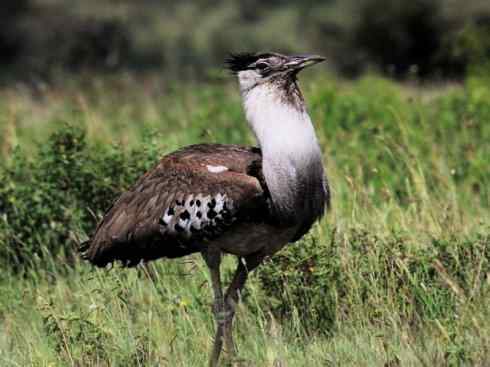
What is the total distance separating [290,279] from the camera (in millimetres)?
4965

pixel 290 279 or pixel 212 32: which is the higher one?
pixel 290 279

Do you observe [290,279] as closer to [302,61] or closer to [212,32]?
[302,61]

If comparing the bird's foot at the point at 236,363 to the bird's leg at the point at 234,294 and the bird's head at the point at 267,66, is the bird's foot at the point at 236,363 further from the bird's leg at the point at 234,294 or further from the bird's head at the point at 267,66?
the bird's head at the point at 267,66

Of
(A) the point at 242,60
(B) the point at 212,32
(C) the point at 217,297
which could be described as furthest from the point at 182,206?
(B) the point at 212,32

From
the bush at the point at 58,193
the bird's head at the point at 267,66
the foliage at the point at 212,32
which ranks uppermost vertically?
the bird's head at the point at 267,66

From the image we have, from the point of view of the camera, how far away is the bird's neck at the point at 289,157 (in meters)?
4.20

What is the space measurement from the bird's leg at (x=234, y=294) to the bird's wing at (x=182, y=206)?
10.4 inches

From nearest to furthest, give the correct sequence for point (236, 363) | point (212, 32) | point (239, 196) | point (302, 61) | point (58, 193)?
1. point (236, 363)
2. point (239, 196)
3. point (302, 61)
4. point (58, 193)
5. point (212, 32)

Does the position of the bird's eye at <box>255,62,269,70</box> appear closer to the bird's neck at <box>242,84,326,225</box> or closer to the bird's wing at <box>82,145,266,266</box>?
the bird's neck at <box>242,84,326,225</box>

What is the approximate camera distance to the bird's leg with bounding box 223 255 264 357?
4.50 m

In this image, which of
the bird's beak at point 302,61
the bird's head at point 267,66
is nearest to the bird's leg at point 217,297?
the bird's head at point 267,66

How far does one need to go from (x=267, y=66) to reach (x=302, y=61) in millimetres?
179

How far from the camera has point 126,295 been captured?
513cm

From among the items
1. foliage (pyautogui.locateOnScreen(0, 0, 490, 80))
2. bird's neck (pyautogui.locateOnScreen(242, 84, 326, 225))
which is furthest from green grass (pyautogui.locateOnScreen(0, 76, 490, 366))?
foliage (pyautogui.locateOnScreen(0, 0, 490, 80))
